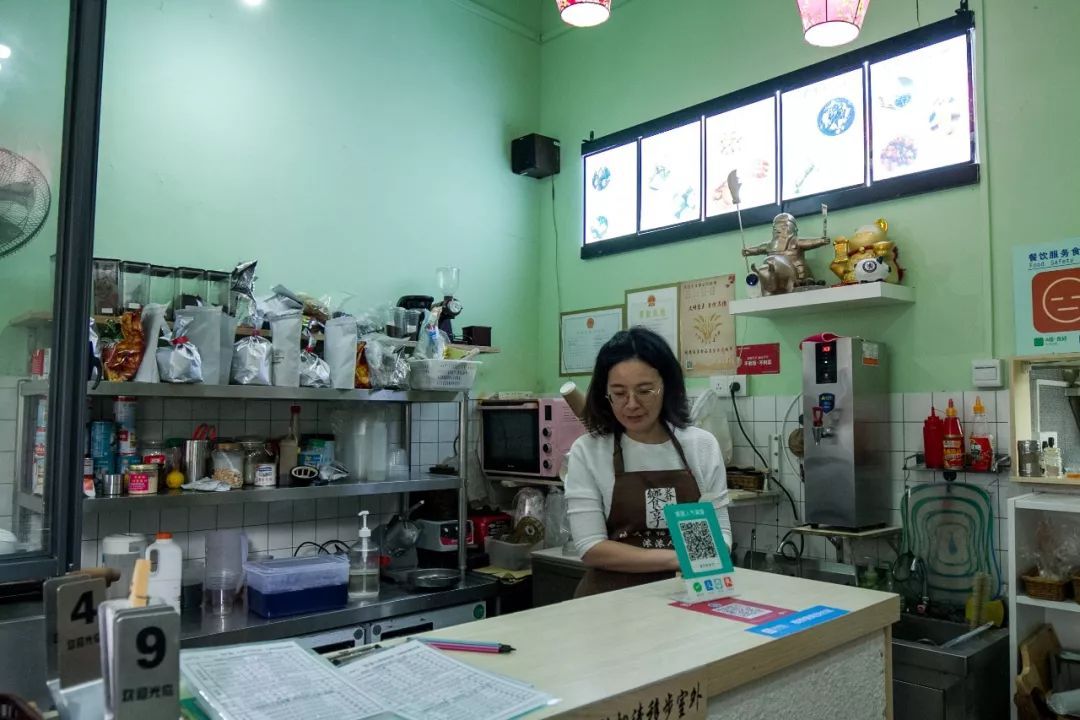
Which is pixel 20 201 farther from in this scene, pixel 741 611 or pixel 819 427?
pixel 819 427

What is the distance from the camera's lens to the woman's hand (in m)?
2.02

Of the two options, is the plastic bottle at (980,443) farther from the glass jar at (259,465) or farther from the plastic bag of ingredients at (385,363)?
the glass jar at (259,465)

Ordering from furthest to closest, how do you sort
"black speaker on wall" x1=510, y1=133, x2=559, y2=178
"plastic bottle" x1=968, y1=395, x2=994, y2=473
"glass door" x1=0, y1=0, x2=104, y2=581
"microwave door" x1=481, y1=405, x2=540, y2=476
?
"black speaker on wall" x1=510, y1=133, x2=559, y2=178
"microwave door" x1=481, y1=405, x2=540, y2=476
"plastic bottle" x1=968, y1=395, x2=994, y2=473
"glass door" x1=0, y1=0, x2=104, y2=581

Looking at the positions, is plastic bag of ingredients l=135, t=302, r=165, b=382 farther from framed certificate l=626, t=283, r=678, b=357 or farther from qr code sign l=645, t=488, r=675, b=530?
framed certificate l=626, t=283, r=678, b=357

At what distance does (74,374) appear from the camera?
1.99m

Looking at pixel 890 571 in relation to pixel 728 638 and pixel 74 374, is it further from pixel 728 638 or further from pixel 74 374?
pixel 74 374

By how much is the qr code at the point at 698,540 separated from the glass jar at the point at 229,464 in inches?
78.2

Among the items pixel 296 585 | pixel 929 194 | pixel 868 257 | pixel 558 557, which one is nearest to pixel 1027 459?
pixel 868 257

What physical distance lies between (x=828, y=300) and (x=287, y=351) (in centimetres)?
207

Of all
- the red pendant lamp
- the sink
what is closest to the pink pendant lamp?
the red pendant lamp

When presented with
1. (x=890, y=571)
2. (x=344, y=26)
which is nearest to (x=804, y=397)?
(x=890, y=571)

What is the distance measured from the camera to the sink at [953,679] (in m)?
2.34

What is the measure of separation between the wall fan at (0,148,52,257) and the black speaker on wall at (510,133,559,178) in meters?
2.74


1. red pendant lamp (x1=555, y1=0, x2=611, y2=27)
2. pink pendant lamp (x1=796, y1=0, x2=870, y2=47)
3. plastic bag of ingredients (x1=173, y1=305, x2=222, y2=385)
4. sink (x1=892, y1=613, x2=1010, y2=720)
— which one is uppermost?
pink pendant lamp (x1=796, y1=0, x2=870, y2=47)
